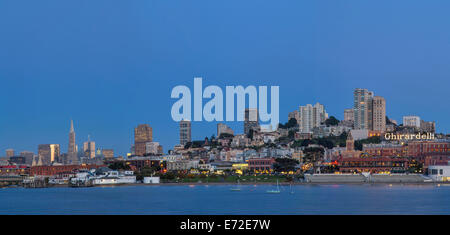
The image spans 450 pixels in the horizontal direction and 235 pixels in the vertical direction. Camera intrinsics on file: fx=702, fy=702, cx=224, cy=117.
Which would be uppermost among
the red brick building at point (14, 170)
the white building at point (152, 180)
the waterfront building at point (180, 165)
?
the waterfront building at point (180, 165)

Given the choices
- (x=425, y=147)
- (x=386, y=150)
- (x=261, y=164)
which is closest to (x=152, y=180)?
(x=261, y=164)

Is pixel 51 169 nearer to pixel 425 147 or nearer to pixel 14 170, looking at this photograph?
pixel 14 170

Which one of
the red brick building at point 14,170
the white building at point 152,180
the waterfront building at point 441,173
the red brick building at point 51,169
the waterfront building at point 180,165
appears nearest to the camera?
the waterfront building at point 441,173

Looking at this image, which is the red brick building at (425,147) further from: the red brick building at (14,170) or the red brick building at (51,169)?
the red brick building at (14,170)

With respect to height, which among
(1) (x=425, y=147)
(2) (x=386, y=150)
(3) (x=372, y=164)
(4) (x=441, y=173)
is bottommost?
(4) (x=441, y=173)

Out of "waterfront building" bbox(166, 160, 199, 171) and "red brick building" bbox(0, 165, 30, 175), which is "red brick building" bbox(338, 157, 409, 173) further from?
"red brick building" bbox(0, 165, 30, 175)

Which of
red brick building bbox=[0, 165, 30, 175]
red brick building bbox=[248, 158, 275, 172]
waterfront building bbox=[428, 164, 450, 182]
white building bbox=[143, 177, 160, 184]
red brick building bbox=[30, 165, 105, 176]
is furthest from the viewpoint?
red brick building bbox=[0, 165, 30, 175]

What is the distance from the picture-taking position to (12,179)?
6235 inches

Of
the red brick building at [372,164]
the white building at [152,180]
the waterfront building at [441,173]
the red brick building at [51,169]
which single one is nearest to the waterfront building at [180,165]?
the red brick building at [51,169]

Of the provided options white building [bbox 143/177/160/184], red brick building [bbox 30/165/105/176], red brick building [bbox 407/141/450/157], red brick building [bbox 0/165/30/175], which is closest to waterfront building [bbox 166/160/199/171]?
red brick building [bbox 30/165/105/176]
